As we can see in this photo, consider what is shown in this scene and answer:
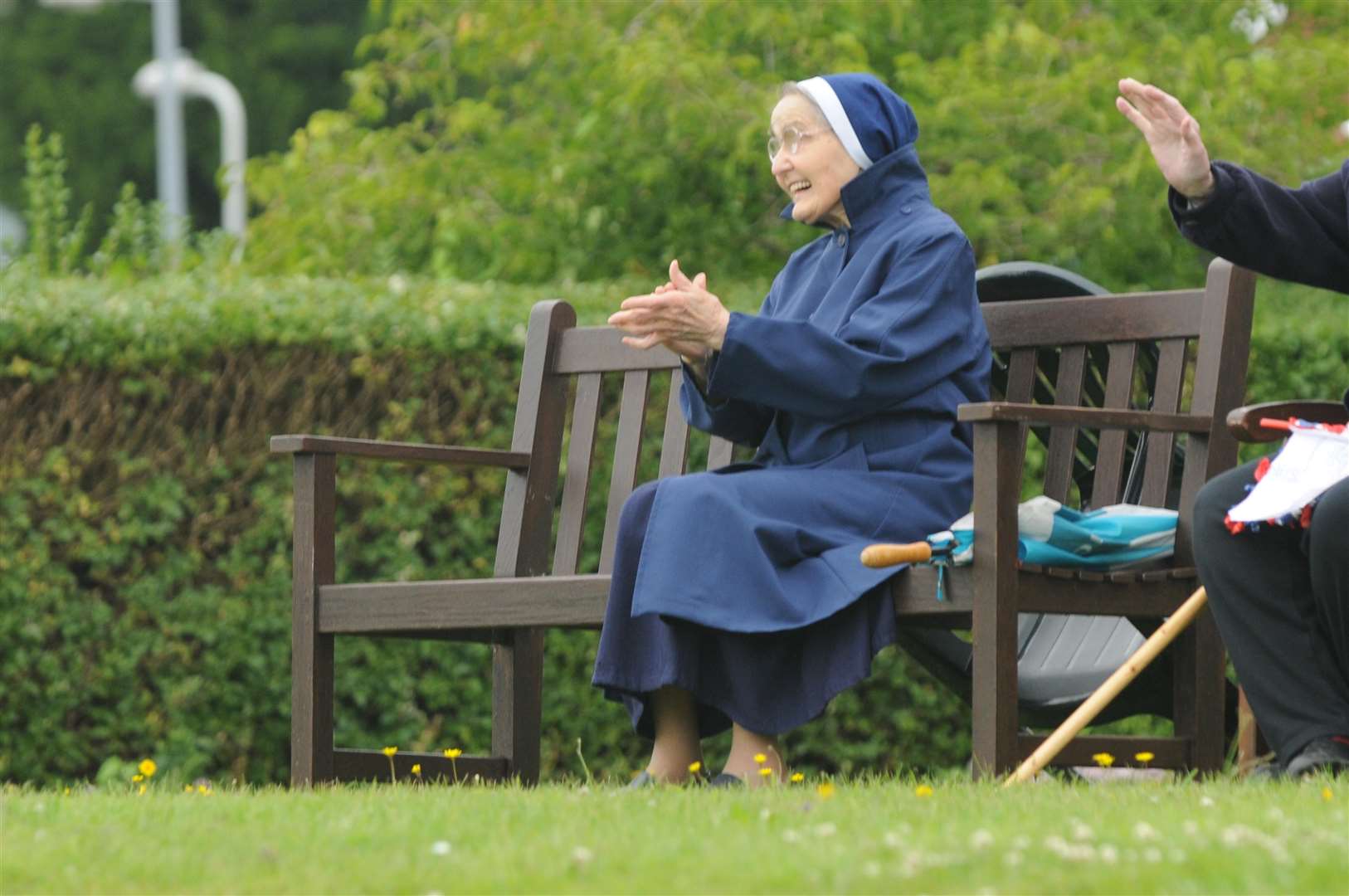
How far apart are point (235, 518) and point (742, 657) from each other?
251 cm

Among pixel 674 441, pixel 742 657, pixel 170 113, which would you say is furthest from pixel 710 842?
pixel 170 113

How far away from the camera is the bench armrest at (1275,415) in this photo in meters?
4.25

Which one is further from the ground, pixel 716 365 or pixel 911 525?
pixel 716 365

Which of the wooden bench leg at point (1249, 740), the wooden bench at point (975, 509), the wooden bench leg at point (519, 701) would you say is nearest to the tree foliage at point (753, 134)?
the wooden bench at point (975, 509)

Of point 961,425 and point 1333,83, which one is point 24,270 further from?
point 1333,83

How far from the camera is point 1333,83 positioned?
8195 millimetres

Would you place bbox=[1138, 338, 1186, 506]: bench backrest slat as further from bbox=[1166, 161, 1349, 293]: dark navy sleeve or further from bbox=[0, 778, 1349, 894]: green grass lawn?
bbox=[0, 778, 1349, 894]: green grass lawn

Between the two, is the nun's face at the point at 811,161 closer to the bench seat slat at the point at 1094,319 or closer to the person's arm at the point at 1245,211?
the bench seat slat at the point at 1094,319

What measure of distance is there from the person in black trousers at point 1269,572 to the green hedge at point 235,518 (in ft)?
7.22

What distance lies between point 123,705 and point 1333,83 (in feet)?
15.8

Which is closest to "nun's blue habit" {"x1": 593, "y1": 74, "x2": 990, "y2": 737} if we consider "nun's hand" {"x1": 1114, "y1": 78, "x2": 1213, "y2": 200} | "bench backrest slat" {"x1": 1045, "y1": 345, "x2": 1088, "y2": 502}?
"bench backrest slat" {"x1": 1045, "y1": 345, "x2": 1088, "y2": 502}

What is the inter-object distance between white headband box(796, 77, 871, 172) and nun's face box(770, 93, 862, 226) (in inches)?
0.6

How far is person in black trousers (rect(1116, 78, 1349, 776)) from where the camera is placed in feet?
13.3

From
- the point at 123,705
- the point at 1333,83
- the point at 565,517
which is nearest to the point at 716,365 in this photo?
the point at 565,517
